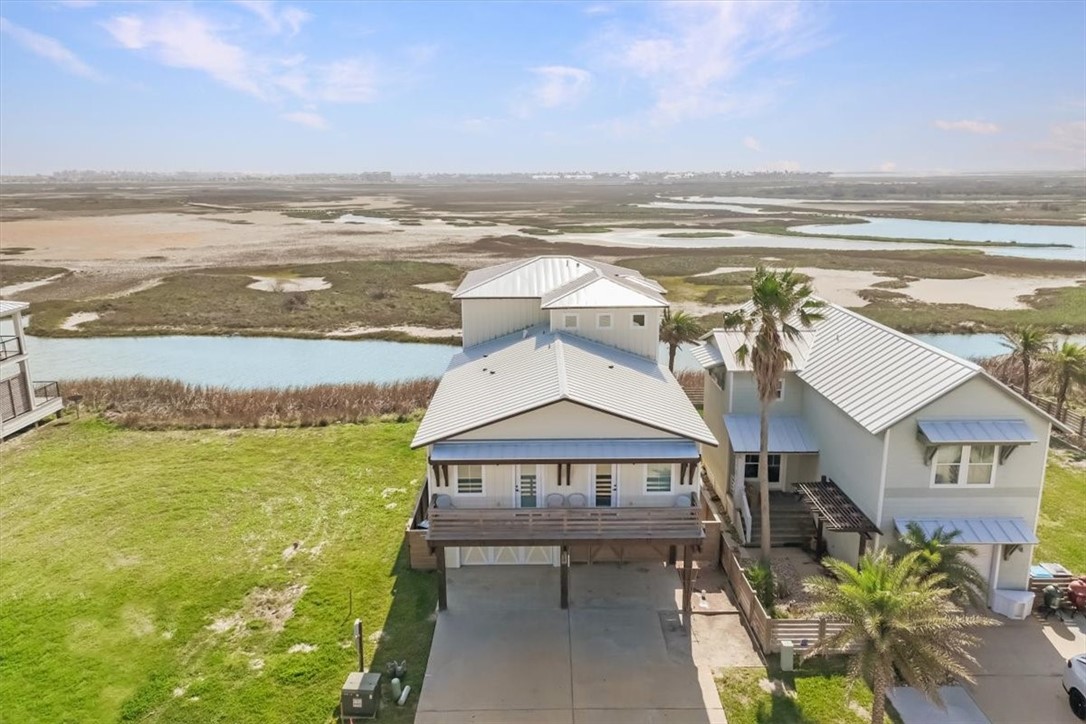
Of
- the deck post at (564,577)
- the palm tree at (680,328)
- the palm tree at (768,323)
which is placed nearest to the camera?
the deck post at (564,577)

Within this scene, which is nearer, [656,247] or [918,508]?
[918,508]

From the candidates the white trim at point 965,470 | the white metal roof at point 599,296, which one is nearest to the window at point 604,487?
the white metal roof at point 599,296

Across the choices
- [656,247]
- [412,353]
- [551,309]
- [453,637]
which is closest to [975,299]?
[656,247]

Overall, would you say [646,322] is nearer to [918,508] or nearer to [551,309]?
[551,309]

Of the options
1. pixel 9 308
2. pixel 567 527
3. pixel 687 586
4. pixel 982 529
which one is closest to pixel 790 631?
pixel 687 586

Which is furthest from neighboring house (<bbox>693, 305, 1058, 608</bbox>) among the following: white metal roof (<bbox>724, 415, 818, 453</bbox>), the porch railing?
the porch railing

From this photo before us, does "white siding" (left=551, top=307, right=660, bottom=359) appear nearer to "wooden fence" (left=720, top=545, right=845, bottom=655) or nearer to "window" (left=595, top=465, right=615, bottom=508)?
"window" (left=595, top=465, right=615, bottom=508)

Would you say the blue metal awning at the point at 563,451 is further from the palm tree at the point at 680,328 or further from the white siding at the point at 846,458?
the palm tree at the point at 680,328
